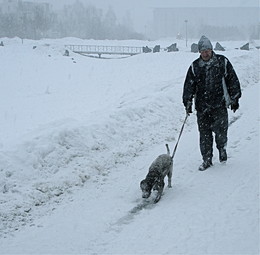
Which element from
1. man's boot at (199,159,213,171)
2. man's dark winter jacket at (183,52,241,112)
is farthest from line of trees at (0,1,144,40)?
man's boot at (199,159,213,171)

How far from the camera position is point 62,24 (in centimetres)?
12962

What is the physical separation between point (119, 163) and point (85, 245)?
9.96 feet

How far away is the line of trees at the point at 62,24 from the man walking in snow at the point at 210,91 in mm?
102591

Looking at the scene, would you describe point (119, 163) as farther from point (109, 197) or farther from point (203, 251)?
point (203, 251)

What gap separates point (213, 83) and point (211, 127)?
2.70 ft

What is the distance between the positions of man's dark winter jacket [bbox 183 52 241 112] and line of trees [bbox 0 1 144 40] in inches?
4039

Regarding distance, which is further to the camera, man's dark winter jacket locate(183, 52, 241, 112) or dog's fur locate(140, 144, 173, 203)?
man's dark winter jacket locate(183, 52, 241, 112)

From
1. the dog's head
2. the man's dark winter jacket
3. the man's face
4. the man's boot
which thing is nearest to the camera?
the dog's head

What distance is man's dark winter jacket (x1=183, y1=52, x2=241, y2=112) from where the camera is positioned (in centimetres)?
637

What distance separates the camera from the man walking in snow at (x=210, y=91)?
6.36 m

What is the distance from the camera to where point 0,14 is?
345 ft

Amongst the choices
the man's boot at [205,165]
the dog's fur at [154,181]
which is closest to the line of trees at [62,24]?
the man's boot at [205,165]

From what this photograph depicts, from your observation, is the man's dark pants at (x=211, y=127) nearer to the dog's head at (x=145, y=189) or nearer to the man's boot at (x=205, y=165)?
the man's boot at (x=205, y=165)

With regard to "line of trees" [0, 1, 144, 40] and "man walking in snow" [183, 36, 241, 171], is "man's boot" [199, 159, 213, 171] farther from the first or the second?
"line of trees" [0, 1, 144, 40]
